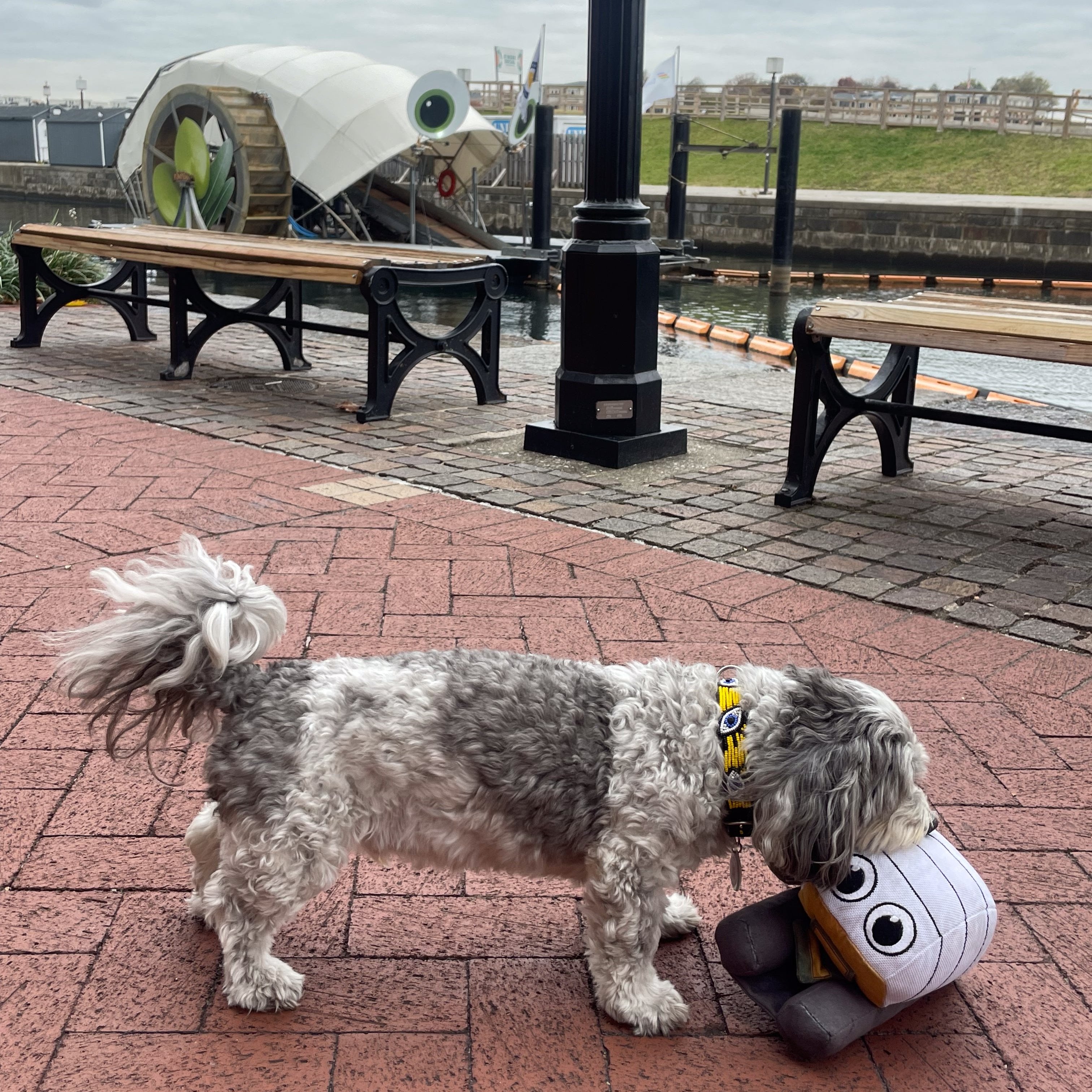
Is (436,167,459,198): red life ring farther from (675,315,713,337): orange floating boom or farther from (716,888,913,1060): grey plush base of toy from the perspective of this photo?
(716,888,913,1060): grey plush base of toy

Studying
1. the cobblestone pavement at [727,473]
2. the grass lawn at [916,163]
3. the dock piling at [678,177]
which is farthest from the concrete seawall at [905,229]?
the cobblestone pavement at [727,473]

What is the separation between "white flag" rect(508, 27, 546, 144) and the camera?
2086cm

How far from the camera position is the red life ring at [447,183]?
79.9 ft

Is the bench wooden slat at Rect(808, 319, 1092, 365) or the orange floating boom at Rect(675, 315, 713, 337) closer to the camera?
the bench wooden slat at Rect(808, 319, 1092, 365)

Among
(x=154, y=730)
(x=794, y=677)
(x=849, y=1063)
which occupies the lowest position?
(x=849, y=1063)

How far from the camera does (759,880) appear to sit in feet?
8.24

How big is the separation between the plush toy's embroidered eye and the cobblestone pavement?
2.15m

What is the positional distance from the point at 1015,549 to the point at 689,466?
1.70 m

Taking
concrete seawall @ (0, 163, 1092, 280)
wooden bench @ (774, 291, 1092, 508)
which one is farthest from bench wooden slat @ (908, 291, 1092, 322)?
concrete seawall @ (0, 163, 1092, 280)

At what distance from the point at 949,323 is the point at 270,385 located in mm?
4450

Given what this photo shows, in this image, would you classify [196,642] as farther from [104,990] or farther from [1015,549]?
[1015,549]

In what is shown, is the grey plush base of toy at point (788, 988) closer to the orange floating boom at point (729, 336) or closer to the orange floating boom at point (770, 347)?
the orange floating boom at point (770, 347)

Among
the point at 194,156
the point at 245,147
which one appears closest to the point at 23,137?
the point at 194,156

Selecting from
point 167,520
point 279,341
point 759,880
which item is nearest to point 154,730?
point 759,880
